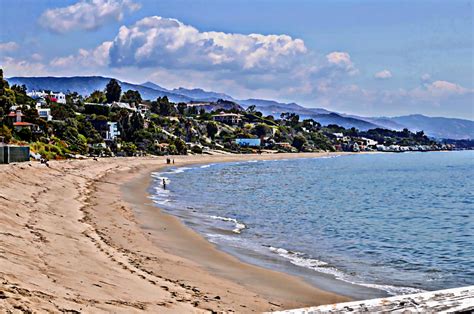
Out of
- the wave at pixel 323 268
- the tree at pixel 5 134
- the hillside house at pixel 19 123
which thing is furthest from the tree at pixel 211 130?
the wave at pixel 323 268

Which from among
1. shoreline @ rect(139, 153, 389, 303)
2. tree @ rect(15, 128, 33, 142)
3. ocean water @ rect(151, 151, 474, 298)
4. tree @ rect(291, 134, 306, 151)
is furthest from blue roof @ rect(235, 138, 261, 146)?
shoreline @ rect(139, 153, 389, 303)

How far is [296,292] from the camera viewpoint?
12.7m

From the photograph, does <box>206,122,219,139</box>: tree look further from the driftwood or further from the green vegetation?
the driftwood

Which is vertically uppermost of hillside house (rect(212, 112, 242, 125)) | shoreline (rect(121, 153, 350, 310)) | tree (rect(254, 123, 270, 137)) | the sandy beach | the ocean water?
hillside house (rect(212, 112, 242, 125))

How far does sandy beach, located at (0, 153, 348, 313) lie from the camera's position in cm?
870

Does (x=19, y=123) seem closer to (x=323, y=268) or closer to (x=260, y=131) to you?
(x=323, y=268)

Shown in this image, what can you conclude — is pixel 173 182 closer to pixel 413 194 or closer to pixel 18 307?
pixel 413 194

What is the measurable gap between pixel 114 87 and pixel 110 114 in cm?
2494

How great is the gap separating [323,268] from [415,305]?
41.2ft

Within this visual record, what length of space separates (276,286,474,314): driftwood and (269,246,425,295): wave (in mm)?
9791

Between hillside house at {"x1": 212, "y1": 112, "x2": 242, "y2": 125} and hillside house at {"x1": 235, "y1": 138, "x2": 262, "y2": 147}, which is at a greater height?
hillside house at {"x1": 212, "y1": 112, "x2": 242, "y2": 125}

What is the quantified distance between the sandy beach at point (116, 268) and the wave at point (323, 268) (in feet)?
4.73

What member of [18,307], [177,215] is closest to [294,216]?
[177,215]

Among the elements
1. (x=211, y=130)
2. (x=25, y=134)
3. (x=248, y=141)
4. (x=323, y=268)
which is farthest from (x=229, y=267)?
(x=248, y=141)
